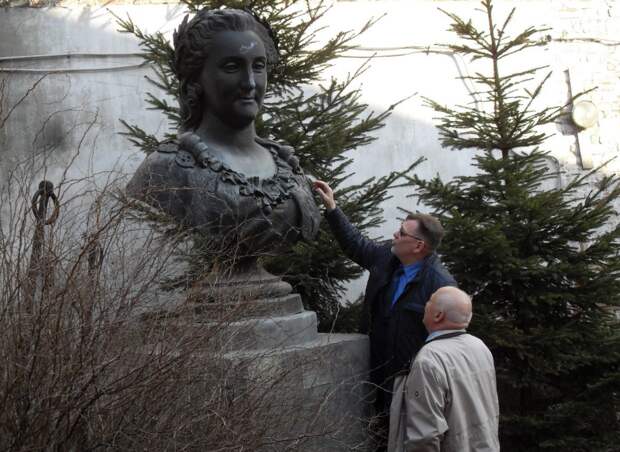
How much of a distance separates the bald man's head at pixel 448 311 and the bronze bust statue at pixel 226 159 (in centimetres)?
80

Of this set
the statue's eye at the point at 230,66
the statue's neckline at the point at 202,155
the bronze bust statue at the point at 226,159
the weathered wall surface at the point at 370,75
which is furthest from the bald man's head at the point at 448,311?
the weathered wall surface at the point at 370,75

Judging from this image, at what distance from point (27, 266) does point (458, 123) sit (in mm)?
3221

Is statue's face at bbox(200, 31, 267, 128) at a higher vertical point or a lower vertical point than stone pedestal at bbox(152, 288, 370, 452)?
higher

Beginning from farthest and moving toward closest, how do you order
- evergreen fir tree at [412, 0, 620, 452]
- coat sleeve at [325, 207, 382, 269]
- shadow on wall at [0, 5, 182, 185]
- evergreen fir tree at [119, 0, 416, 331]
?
shadow on wall at [0, 5, 182, 185] < evergreen fir tree at [119, 0, 416, 331] < evergreen fir tree at [412, 0, 620, 452] < coat sleeve at [325, 207, 382, 269]

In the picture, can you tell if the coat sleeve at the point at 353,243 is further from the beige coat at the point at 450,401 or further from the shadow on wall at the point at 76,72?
the shadow on wall at the point at 76,72

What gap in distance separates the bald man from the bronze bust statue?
0.85 metres

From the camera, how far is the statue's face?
3848 mm

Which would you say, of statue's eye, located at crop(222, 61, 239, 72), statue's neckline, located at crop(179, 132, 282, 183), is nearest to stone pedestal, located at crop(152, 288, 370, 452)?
statue's neckline, located at crop(179, 132, 282, 183)

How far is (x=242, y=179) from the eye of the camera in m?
3.85

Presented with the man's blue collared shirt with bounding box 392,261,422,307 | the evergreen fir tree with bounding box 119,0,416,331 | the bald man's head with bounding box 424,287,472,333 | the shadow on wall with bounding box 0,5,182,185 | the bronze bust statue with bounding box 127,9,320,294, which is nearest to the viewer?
the bald man's head with bounding box 424,287,472,333

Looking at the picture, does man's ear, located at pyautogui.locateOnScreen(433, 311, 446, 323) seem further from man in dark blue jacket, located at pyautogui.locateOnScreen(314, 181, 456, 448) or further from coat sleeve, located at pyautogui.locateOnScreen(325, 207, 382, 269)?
coat sleeve, located at pyautogui.locateOnScreen(325, 207, 382, 269)

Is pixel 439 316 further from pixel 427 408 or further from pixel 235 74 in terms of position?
pixel 235 74

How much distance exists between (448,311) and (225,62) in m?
1.43

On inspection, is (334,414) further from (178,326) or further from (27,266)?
(27,266)
